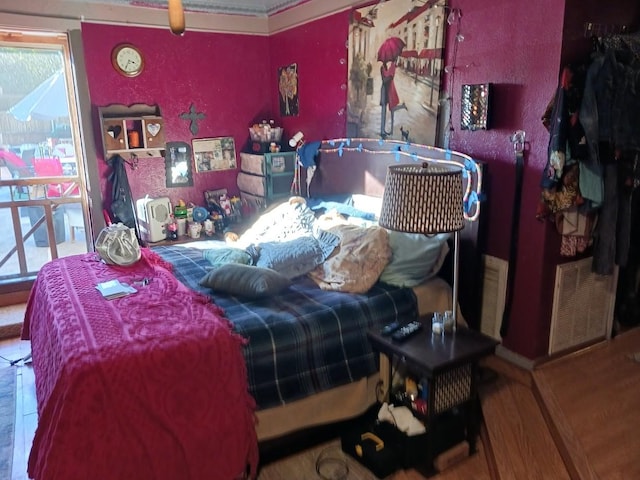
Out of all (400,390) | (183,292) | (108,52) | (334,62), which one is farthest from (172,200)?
(400,390)

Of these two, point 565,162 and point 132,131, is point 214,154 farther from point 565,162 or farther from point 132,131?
point 565,162

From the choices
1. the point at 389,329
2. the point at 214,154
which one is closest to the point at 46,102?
the point at 214,154

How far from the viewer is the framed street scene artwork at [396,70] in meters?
3.05

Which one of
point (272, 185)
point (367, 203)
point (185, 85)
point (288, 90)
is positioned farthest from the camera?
point (288, 90)

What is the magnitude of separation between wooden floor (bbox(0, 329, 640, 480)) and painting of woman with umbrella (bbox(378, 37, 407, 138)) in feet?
5.63

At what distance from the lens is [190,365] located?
1.95 metres

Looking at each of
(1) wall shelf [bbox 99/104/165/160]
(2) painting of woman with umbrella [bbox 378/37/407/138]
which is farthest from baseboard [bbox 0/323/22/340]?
(2) painting of woman with umbrella [bbox 378/37/407/138]

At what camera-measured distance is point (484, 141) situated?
2801 mm

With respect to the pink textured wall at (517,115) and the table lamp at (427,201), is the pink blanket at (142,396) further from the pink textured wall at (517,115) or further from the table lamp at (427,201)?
the pink textured wall at (517,115)

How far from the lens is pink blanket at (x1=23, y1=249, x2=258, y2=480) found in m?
1.75

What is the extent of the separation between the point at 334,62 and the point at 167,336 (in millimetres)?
2730

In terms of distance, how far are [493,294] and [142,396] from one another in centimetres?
194

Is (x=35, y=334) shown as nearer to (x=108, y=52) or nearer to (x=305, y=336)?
(x=305, y=336)

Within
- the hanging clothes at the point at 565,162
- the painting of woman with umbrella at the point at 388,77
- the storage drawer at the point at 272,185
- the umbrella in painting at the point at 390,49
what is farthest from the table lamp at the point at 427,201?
the storage drawer at the point at 272,185
